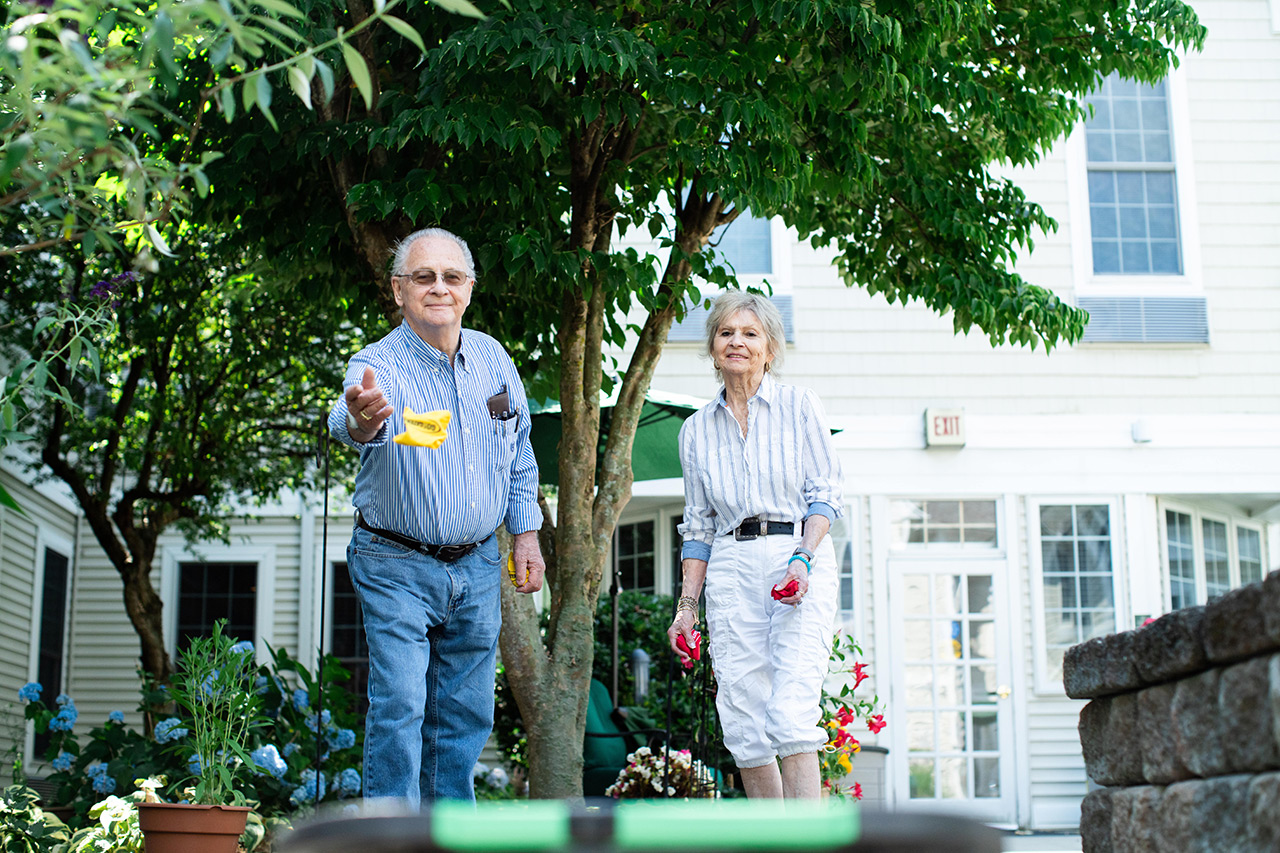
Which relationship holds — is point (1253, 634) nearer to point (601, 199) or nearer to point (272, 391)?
point (601, 199)

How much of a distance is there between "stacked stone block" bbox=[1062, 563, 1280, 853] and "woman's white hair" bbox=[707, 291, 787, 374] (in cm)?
123

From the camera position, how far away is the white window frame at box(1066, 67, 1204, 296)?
10.2 meters

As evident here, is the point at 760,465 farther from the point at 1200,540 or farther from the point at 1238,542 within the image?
the point at 1238,542

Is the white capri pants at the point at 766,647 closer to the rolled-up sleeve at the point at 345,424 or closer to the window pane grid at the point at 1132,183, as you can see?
the rolled-up sleeve at the point at 345,424

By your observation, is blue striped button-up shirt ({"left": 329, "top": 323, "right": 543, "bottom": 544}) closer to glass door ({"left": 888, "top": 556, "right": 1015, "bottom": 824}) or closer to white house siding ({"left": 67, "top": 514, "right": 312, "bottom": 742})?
glass door ({"left": 888, "top": 556, "right": 1015, "bottom": 824})

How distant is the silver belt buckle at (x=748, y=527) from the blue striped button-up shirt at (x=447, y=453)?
53 cm

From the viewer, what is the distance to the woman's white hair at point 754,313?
348cm

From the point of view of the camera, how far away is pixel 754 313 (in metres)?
3.48

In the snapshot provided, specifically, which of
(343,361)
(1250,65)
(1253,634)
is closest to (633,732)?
(343,361)

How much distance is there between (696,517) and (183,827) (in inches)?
77.2

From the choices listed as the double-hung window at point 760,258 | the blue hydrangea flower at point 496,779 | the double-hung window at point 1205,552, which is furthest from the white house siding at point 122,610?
the double-hung window at point 1205,552

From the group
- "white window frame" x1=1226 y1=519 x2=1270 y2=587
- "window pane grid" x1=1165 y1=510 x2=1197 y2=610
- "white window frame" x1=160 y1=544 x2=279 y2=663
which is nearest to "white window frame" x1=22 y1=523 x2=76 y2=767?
"white window frame" x1=160 y1=544 x2=279 y2=663

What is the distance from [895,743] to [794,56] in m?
6.20

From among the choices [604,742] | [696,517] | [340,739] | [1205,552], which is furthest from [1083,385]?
[696,517]
